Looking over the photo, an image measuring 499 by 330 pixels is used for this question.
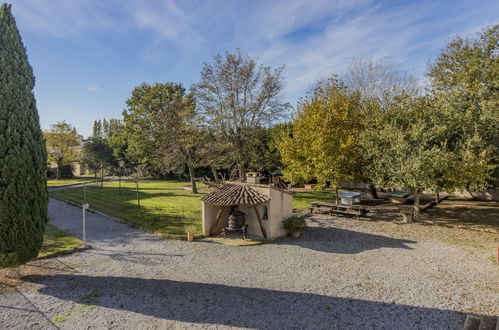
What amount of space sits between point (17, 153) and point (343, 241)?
12374 mm

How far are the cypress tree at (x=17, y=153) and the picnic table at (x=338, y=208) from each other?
1504cm

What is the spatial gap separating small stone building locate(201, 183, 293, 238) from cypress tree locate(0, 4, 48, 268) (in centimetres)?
645

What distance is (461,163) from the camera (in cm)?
1347

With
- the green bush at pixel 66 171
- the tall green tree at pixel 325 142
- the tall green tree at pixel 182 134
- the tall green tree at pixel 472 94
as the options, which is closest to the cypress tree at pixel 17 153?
the tall green tree at pixel 325 142

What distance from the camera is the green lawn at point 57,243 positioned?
1051 centimetres

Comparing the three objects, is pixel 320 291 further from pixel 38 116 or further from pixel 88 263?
pixel 38 116

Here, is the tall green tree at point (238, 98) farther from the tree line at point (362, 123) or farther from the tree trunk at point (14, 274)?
the tree trunk at point (14, 274)

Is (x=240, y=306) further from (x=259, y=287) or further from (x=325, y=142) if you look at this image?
(x=325, y=142)

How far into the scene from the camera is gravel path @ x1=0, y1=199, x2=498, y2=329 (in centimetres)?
629

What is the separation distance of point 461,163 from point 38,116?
18.0m

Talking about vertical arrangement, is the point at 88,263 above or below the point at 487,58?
below

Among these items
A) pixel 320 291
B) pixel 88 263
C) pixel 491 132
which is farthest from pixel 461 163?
pixel 88 263

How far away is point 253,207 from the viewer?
41.5ft

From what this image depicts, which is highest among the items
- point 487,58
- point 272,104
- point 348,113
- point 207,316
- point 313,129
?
point 487,58
